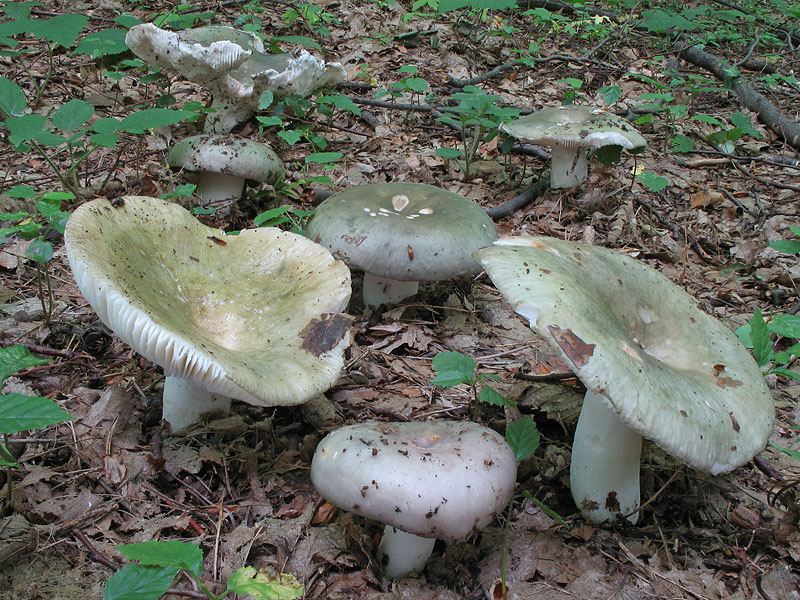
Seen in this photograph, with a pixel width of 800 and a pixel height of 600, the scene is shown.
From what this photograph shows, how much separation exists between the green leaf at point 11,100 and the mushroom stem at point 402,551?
321cm

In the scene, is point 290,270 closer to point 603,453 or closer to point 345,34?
point 603,453

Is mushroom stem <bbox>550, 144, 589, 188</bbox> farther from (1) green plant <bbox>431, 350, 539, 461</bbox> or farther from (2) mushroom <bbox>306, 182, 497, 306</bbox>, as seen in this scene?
(1) green plant <bbox>431, 350, 539, 461</bbox>

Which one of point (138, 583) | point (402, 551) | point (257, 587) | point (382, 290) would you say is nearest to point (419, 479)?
point (402, 551)

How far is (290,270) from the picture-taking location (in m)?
2.85

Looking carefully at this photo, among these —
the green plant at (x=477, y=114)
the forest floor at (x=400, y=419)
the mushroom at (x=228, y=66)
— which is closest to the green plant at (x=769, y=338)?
the forest floor at (x=400, y=419)

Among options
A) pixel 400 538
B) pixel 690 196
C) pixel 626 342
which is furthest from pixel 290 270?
pixel 690 196

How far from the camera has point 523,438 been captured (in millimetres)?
2371

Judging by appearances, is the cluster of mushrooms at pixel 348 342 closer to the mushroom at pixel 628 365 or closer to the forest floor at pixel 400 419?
the mushroom at pixel 628 365

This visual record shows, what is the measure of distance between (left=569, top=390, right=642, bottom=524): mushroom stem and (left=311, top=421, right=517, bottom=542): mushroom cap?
475 mm

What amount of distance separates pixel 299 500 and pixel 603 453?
1281 millimetres

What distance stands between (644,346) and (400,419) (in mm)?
1161

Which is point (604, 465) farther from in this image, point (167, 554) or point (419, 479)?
point (167, 554)

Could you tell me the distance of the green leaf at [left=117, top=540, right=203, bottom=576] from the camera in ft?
5.32

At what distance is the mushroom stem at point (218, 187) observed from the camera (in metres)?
4.54
